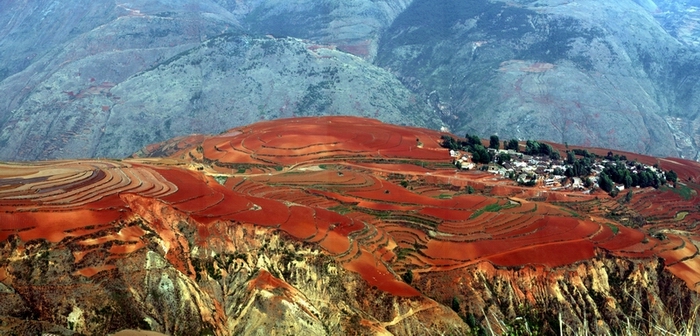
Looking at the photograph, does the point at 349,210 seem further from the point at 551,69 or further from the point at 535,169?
the point at 551,69

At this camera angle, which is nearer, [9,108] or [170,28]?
[9,108]

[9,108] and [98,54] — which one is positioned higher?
[98,54]

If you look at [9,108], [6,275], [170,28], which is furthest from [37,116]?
[6,275]

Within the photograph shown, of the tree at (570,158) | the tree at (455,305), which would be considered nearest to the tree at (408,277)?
the tree at (455,305)

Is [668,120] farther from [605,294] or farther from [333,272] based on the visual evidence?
[333,272]

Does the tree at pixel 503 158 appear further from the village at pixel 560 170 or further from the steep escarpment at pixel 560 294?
the steep escarpment at pixel 560 294

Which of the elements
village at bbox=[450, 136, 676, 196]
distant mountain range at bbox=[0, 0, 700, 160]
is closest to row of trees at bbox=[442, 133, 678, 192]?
village at bbox=[450, 136, 676, 196]

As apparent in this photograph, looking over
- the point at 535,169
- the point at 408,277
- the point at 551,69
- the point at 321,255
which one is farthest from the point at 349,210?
the point at 551,69
